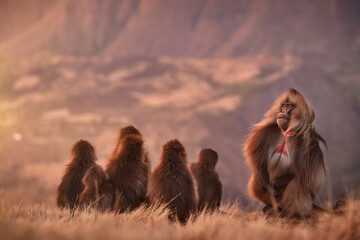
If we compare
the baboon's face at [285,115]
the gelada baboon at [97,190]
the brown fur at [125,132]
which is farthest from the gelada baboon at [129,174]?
the baboon's face at [285,115]

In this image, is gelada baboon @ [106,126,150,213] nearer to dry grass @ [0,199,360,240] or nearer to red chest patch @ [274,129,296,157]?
dry grass @ [0,199,360,240]

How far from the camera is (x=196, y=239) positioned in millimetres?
3875

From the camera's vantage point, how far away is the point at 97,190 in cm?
538

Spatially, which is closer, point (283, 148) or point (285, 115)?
point (285, 115)

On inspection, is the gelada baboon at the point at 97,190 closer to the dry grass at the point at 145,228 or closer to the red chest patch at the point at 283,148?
the dry grass at the point at 145,228

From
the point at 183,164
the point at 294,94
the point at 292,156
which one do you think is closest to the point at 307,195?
the point at 292,156

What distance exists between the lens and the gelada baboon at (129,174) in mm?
5523

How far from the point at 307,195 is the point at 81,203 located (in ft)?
9.69

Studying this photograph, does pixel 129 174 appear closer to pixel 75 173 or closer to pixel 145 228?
pixel 75 173

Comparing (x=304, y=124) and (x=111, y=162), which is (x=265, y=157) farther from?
(x=111, y=162)

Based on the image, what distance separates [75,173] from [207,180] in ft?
6.86

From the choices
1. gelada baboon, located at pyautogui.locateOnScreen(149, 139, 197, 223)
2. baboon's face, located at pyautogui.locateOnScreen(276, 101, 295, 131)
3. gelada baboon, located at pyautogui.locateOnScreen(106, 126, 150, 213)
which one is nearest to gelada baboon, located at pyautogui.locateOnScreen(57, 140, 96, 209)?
gelada baboon, located at pyautogui.locateOnScreen(106, 126, 150, 213)

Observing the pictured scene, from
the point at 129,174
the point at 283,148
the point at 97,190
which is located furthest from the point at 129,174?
the point at 283,148

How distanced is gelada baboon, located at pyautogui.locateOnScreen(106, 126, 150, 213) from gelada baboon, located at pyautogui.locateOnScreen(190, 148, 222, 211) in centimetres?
116
